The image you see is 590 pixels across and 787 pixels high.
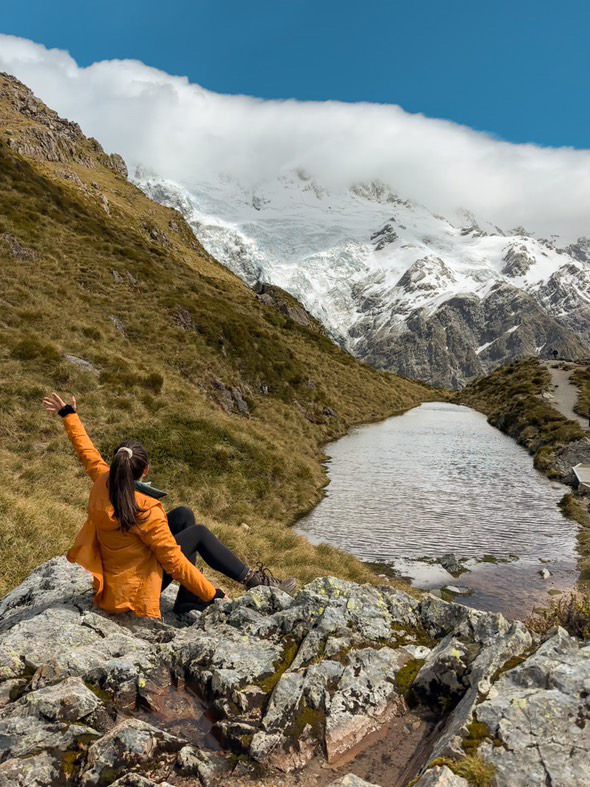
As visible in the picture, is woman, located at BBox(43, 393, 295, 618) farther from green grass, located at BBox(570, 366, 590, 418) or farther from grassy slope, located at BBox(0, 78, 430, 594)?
green grass, located at BBox(570, 366, 590, 418)

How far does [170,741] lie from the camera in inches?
189

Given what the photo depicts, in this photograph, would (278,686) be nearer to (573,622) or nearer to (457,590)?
(573,622)

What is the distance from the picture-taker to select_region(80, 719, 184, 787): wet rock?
4398 millimetres

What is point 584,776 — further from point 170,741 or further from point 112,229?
point 112,229

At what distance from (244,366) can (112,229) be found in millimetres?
33402

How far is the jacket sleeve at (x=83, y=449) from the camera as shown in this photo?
773 cm

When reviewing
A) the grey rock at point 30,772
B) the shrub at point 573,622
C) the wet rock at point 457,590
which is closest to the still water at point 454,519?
the wet rock at point 457,590

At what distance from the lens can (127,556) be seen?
7.04 meters

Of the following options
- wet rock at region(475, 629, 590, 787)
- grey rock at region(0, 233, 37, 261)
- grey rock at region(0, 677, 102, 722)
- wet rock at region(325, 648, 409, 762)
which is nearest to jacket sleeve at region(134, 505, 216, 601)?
grey rock at region(0, 677, 102, 722)

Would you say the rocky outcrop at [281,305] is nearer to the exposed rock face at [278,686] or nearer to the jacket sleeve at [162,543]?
the jacket sleeve at [162,543]

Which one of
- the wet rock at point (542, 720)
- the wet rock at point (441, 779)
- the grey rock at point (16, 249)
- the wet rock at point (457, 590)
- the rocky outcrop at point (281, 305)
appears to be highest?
the rocky outcrop at point (281, 305)

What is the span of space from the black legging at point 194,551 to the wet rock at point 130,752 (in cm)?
300

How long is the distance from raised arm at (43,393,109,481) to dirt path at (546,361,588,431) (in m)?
42.4

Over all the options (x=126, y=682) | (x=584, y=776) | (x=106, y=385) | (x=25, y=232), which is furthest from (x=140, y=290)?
(x=584, y=776)
